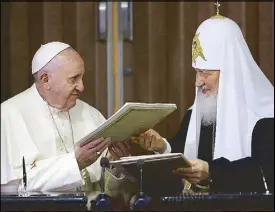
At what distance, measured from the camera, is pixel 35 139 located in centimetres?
471

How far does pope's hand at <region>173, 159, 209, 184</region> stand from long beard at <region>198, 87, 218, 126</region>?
429 millimetres

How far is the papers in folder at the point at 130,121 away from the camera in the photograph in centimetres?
393

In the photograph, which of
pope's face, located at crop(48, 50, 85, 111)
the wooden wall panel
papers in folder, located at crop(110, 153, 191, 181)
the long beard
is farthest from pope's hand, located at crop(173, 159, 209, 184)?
the wooden wall panel

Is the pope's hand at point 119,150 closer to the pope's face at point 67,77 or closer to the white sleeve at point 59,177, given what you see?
the white sleeve at point 59,177

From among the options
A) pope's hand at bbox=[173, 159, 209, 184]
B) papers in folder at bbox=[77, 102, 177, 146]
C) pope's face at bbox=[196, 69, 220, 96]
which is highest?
pope's face at bbox=[196, 69, 220, 96]

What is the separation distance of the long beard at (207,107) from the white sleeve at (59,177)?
744mm

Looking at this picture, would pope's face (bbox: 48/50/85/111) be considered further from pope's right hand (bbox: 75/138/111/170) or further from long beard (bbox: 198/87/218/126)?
long beard (bbox: 198/87/218/126)

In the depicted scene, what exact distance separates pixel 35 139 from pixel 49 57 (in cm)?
45

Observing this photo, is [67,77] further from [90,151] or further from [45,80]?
[90,151]

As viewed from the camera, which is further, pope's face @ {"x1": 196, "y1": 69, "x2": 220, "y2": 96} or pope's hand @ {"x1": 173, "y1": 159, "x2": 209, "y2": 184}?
pope's face @ {"x1": 196, "y1": 69, "x2": 220, "y2": 96}

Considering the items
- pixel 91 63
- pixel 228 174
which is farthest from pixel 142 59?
pixel 228 174

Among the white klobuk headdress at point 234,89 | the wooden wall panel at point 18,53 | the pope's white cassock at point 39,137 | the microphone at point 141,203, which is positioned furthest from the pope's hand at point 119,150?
the wooden wall panel at point 18,53

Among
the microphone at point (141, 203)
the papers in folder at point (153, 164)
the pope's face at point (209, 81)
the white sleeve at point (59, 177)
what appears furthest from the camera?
the pope's face at point (209, 81)

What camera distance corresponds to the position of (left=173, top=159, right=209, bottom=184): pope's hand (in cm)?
414
